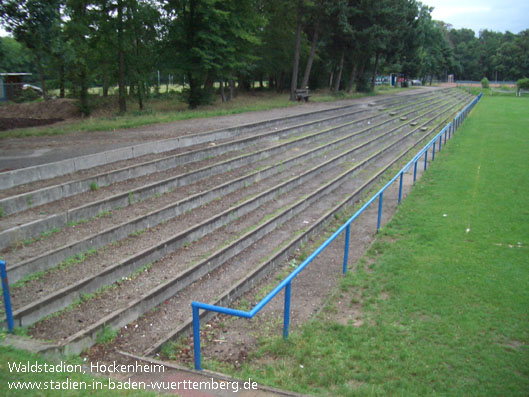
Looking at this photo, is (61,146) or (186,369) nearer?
(186,369)

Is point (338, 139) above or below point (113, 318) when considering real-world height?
above

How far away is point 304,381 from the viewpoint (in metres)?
4.64

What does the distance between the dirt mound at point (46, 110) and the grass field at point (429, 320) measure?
793 inches

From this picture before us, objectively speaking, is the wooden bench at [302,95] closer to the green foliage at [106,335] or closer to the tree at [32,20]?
the tree at [32,20]

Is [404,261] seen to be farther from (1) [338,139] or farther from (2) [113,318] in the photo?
(1) [338,139]

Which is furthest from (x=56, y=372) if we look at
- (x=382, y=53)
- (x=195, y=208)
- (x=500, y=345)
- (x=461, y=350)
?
(x=382, y=53)

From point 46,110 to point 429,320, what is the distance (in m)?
25.5

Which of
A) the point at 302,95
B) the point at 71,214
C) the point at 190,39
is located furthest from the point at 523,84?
the point at 71,214

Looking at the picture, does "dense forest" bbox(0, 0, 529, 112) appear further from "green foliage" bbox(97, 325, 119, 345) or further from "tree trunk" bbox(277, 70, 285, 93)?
"green foliage" bbox(97, 325, 119, 345)

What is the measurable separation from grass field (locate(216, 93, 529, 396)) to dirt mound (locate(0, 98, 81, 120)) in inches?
793

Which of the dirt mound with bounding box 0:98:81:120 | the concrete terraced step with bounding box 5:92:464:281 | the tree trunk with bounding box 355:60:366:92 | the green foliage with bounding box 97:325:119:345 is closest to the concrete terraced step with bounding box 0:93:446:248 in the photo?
the concrete terraced step with bounding box 5:92:464:281

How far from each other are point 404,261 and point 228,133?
9.19 m

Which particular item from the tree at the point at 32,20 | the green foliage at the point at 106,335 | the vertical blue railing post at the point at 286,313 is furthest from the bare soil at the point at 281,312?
the tree at the point at 32,20

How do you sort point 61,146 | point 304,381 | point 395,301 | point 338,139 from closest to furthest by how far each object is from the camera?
point 304,381 < point 395,301 < point 61,146 < point 338,139
